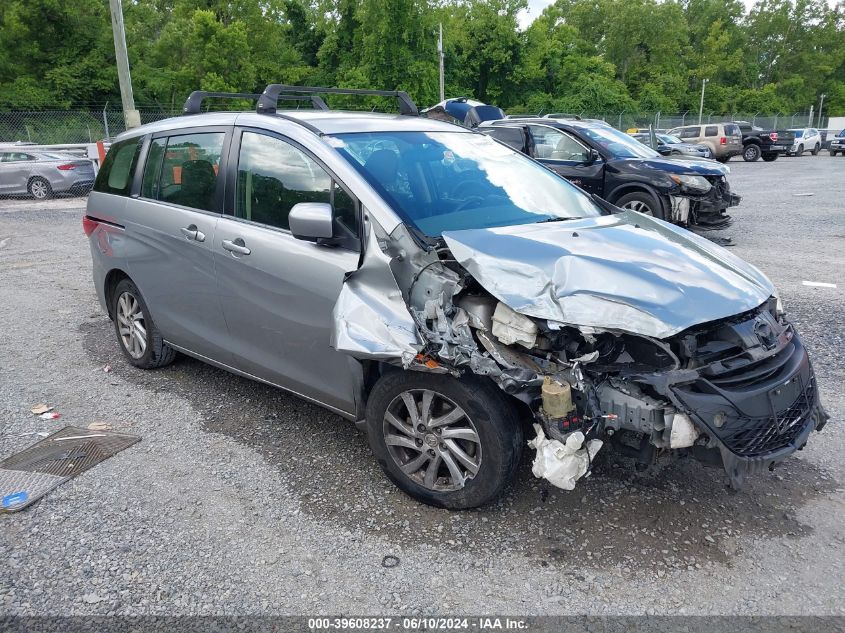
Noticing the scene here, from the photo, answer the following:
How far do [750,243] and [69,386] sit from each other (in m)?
8.90

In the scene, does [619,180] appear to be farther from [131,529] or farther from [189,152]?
[131,529]

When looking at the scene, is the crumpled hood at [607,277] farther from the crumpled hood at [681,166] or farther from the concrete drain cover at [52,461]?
the crumpled hood at [681,166]

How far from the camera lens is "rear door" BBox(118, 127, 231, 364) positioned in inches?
158

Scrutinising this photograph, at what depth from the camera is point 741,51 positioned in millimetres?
73500

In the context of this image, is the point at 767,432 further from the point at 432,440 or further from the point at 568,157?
the point at 568,157

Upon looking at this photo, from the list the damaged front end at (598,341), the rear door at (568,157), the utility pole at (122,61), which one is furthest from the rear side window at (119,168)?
the utility pole at (122,61)

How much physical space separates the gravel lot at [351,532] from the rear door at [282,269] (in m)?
0.51

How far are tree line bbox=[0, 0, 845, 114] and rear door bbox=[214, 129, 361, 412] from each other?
3328cm

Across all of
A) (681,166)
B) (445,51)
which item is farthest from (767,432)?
(445,51)

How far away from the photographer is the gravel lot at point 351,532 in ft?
8.55

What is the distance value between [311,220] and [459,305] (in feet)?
2.80

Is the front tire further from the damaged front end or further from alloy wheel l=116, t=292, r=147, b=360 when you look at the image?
alloy wheel l=116, t=292, r=147, b=360

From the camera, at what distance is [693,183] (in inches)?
368

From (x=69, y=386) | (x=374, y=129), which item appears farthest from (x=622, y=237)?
(x=69, y=386)
